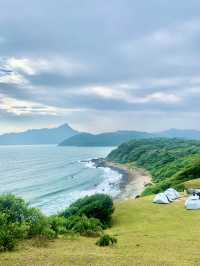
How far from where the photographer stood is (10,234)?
20953 millimetres

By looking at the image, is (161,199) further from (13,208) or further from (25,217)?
(25,217)

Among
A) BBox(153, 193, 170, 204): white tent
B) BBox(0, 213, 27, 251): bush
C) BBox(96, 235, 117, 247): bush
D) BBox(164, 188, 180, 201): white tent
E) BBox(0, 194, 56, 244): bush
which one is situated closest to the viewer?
BBox(0, 213, 27, 251): bush

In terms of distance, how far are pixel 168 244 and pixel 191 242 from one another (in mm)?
→ 2174

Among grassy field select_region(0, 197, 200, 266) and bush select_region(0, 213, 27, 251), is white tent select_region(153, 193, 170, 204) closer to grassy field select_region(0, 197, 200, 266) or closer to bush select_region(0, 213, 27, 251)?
grassy field select_region(0, 197, 200, 266)

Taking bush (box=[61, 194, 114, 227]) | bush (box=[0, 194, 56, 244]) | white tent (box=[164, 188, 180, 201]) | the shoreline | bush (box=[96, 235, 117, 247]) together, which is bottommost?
the shoreline

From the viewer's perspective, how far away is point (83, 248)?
2194cm

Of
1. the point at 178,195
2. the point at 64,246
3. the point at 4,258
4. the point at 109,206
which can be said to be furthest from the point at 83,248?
the point at 178,195

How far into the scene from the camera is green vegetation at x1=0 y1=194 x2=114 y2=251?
21906mm

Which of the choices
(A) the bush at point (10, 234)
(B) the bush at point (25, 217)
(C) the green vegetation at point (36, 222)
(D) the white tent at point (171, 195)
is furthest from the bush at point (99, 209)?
(A) the bush at point (10, 234)

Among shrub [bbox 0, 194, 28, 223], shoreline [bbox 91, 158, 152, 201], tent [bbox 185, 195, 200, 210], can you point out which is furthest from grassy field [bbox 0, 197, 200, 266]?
shoreline [bbox 91, 158, 152, 201]

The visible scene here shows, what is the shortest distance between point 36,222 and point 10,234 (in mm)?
4897

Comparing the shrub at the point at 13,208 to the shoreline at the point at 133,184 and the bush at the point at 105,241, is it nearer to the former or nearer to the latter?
the bush at the point at 105,241

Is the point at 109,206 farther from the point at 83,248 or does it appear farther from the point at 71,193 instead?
the point at 71,193

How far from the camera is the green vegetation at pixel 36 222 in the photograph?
862 inches
